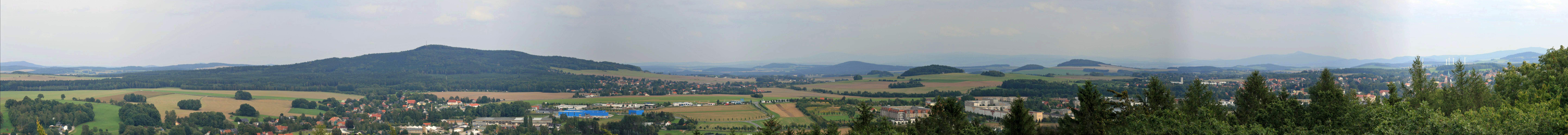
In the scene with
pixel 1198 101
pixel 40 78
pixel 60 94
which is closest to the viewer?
pixel 1198 101

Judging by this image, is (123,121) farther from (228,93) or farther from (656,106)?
(656,106)

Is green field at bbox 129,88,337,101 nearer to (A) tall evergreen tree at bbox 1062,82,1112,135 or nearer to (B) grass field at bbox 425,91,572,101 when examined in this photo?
(B) grass field at bbox 425,91,572,101

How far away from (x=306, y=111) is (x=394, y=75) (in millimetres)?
Result: 15348

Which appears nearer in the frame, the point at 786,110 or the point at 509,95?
the point at 786,110

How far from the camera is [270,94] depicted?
30656mm

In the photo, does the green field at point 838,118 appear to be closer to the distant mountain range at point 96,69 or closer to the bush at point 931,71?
the bush at point 931,71

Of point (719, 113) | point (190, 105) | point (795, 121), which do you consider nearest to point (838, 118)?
point (795, 121)

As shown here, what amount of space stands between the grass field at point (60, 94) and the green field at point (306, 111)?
829 cm

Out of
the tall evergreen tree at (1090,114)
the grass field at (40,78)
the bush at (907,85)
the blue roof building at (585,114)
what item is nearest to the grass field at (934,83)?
the bush at (907,85)

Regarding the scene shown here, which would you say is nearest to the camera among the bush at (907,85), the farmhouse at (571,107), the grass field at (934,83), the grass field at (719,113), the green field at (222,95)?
the grass field at (719,113)

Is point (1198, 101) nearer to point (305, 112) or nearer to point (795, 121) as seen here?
point (795, 121)

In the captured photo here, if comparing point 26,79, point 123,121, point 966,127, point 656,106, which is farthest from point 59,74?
point 966,127

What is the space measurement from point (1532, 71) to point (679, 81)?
32.9m

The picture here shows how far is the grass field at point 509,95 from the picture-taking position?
30844 mm
